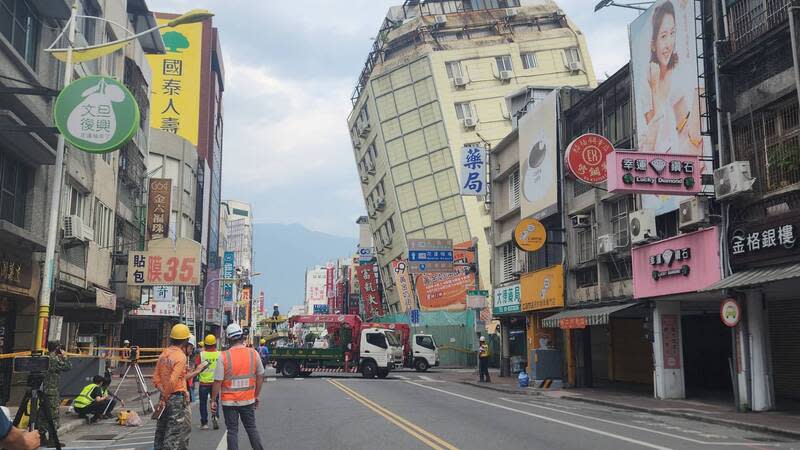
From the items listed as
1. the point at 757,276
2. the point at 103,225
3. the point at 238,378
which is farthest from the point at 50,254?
the point at 757,276

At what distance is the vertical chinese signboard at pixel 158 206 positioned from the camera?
4106 centimetres

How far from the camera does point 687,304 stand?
22297 mm

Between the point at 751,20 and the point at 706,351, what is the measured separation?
1321cm

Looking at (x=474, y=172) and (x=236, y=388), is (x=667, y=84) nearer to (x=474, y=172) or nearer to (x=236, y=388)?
(x=236, y=388)

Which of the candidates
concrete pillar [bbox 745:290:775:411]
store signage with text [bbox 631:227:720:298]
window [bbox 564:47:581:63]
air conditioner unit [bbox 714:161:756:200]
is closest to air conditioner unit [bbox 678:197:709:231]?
store signage with text [bbox 631:227:720:298]

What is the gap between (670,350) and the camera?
2142 centimetres

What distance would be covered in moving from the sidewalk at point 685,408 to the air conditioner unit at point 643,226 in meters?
4.74

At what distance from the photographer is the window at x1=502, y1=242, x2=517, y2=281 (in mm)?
35469

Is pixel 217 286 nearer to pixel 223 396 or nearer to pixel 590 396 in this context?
pixel 590 396

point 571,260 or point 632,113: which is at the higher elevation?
point 632,113

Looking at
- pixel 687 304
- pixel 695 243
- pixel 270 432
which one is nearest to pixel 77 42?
pixel 270 432

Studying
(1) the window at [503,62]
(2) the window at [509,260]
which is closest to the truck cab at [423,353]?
(2) the window at [509,260]

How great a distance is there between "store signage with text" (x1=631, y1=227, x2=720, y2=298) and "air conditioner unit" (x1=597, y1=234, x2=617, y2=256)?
4.15ft

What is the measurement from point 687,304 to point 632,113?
20.8 ft
